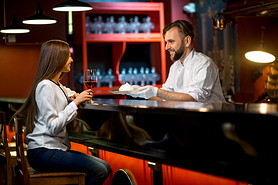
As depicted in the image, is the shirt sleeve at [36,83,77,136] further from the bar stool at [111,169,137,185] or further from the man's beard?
the man's beard

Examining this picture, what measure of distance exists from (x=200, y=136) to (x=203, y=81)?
114 cm

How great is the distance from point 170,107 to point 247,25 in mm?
3881

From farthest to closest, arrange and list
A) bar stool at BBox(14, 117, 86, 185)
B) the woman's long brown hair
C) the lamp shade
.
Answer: the lamp shade < the woman's long brown hair < bar stool at BBox(14, 117, 86, 185)

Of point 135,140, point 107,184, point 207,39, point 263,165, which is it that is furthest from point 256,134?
point 207,39

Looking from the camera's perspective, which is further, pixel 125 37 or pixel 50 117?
pixel 125 37

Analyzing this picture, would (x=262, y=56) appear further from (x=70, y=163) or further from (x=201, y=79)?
(x=70, y=163)

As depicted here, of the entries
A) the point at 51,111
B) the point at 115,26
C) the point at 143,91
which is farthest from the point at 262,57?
the point at 115,26

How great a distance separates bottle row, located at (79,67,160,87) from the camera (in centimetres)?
586

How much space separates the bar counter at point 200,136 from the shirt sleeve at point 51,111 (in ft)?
0.84

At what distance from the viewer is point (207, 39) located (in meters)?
6.23

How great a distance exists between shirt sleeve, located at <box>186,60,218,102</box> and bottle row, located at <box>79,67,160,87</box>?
2.74 meters

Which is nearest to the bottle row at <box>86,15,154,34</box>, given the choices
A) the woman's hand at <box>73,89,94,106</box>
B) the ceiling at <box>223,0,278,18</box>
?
the ceiling at <box>223,0,278,18</box>

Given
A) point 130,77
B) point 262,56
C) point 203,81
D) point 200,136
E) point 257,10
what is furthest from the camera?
point 130,77

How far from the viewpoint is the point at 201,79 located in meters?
3.18
